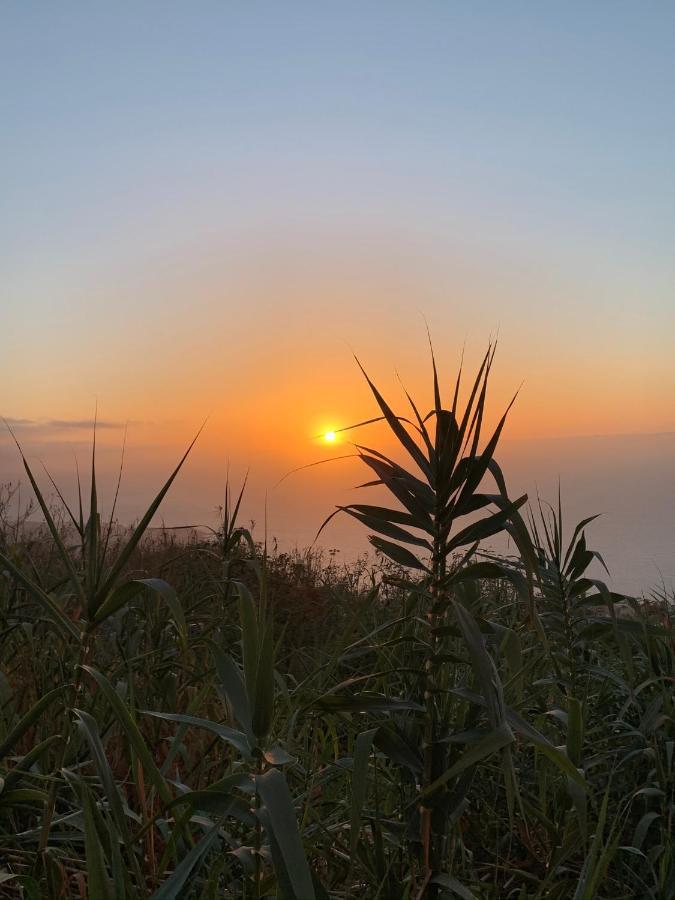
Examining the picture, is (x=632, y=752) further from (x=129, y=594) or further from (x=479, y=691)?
(x=129, y=594)

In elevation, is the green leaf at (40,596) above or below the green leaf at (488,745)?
above

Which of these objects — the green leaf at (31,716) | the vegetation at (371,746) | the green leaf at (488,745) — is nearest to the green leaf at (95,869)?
the vegetation at (371,746)

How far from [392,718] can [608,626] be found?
3.92 ft

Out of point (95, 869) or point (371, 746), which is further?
point (371, 746)

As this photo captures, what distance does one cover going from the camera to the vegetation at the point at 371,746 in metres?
1.45

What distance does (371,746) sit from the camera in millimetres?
1599

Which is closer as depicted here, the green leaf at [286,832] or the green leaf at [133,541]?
the green leaf at [286,832]

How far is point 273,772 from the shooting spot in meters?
1.31

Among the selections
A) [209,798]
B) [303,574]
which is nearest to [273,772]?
[209,798]

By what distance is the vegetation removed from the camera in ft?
4.75

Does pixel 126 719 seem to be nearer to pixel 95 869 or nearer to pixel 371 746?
pixel 95 869

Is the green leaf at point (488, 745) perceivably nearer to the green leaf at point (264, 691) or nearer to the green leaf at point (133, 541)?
the green leaf at point (264, 691)

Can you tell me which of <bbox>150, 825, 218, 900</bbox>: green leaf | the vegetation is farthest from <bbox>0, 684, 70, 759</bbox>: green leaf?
→ <bbox>150, 825, 218, 900</bbox>: green leaf

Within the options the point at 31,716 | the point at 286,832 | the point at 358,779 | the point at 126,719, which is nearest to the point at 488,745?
the point at 358,779
